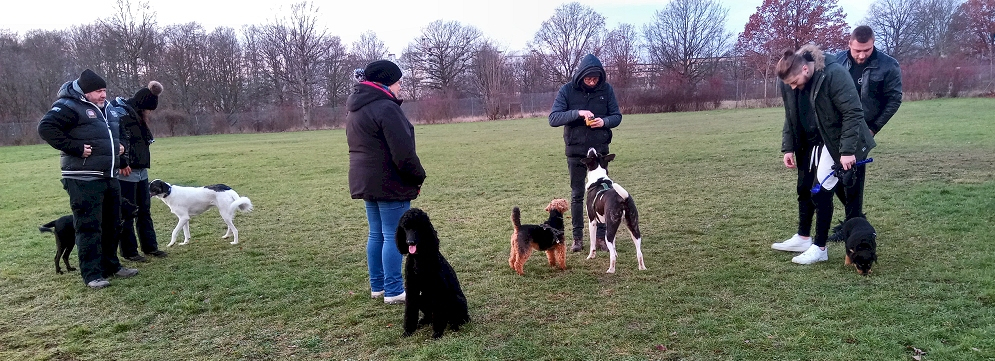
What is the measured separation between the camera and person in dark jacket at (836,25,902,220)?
5160mm

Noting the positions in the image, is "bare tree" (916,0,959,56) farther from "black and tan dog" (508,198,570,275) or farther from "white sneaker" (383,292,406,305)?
"white sneaker" (383,292,406,305)

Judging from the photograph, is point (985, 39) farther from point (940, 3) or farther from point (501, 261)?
point (501, 261)

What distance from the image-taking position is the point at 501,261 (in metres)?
5.71

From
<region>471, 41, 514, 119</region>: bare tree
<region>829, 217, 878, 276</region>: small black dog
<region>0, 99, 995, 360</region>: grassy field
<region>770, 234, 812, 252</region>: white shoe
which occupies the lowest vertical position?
<region>0, 99, 995, 360</region>: grassy field

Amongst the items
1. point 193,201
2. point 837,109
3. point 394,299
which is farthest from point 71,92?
point 837,109

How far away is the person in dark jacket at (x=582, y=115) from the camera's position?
5625 mm

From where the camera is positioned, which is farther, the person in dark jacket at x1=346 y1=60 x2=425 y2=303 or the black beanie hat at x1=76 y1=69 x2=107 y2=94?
the black beanie hat at x1=76 y1=69 x2=107 y2=94

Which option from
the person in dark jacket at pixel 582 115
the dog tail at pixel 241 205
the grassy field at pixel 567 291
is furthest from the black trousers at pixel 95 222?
the person in dark jacket at pixel 582 115

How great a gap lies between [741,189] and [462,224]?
4.70 metres

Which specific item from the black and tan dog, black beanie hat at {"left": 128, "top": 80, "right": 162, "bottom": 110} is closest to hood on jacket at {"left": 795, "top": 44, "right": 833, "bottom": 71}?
the black and tan dog

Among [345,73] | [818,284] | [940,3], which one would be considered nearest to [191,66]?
[345,73]

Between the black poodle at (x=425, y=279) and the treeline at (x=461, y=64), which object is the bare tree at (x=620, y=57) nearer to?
the treeline at (x=461, y=64)

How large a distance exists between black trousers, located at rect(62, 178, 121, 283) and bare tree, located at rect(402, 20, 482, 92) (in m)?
54.0

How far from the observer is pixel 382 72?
13.4 feet
